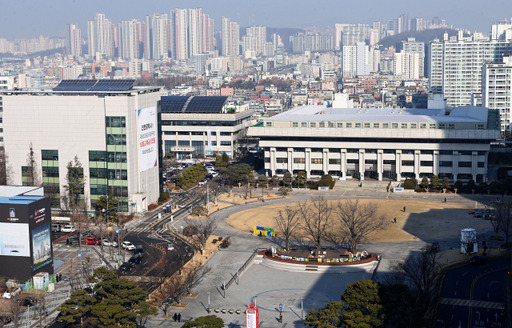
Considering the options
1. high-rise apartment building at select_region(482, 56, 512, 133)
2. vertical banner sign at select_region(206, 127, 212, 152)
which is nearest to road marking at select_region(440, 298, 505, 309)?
vertical banner sign at select_region(206, 127, 212, 152)

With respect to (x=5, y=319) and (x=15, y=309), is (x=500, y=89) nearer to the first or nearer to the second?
(x=5, y=319)

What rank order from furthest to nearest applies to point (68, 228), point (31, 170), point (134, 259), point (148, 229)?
point (31, 170) → point (148, 229) → point (68, 228) → point (134, 259)

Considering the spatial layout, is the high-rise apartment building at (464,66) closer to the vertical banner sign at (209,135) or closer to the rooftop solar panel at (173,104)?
the vertical banner sign at (209,135)

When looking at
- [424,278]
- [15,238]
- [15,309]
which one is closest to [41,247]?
[15,238]

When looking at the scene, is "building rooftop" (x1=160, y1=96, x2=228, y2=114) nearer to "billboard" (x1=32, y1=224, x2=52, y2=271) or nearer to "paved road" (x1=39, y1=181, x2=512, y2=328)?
"paved road" (x1=39, y1=181, x2=512, y2=328)

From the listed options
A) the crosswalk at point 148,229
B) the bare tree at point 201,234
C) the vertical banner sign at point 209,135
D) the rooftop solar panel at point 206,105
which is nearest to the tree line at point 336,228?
the bare tree at point 201,234

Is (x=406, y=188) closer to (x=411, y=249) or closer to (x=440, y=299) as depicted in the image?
(x=411, y=249)
